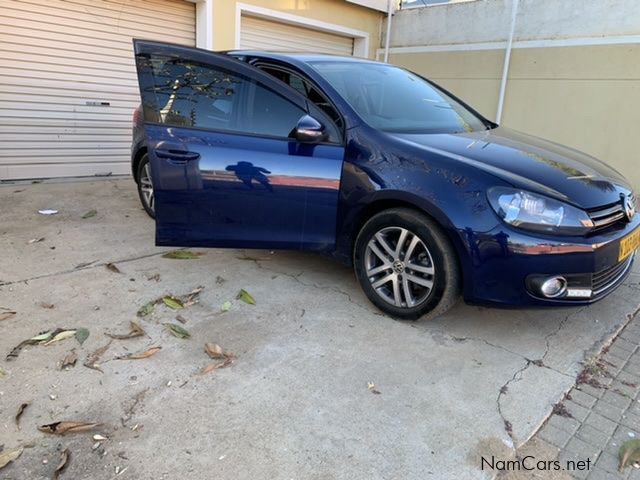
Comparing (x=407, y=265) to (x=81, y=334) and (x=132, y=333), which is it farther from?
(x=81, y=334)

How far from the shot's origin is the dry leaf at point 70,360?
2.50 metres

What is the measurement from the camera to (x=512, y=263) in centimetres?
259

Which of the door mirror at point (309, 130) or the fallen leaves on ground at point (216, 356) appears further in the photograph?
the door mirror at point (309, 130)

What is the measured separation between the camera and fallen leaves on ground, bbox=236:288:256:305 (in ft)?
10.8

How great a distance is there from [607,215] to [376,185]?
1314 mm

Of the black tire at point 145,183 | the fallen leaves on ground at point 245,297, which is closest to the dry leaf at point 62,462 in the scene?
the fallen leaves on ground at point 245,297

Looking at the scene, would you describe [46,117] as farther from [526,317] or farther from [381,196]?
[526,317]

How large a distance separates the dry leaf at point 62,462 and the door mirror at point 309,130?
207 centimetres

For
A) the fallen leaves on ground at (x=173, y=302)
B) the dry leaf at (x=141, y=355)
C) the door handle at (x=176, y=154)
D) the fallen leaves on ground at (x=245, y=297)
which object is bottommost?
the dry leaf at (x=141, y=355)

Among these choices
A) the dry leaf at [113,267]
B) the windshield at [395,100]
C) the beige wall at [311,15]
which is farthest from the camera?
the beige wall at [311,15]

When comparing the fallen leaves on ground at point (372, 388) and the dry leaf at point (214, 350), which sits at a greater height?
the dry leaf at point (214, 350)

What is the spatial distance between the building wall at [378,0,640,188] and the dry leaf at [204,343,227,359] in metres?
6.88

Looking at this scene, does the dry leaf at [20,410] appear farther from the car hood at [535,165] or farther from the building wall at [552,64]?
the building wall at [552,64]

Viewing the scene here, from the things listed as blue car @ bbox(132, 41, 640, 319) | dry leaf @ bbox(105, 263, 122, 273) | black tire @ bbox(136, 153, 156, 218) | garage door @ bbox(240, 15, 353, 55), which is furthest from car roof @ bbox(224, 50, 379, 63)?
garage door @ bbox(240, 15, 353, 55)
